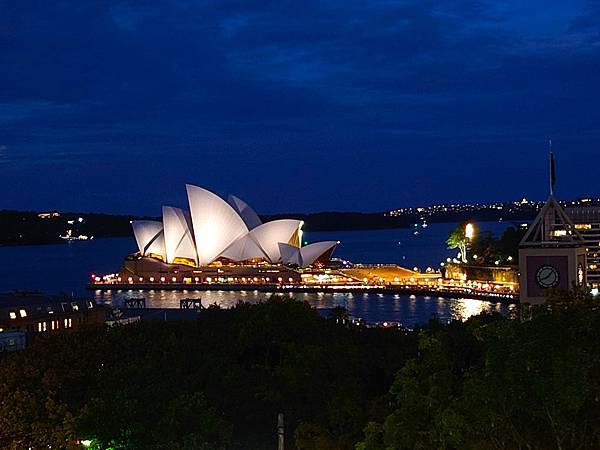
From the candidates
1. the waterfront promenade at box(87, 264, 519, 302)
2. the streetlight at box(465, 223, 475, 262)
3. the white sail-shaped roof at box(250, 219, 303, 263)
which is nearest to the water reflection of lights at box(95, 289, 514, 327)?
the waterfront promenade at box(87, 264, 519, 302)

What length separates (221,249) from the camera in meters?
45.9

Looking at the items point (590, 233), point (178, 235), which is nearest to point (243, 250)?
point (178, 235)

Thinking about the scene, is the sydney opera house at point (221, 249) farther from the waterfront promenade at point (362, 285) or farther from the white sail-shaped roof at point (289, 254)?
the waterfront promenade at point (362, 285)

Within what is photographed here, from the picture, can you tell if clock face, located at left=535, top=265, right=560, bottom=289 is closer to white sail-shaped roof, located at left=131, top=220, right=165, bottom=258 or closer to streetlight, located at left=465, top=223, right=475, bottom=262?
streetlight, located at left=465, top=223, right=475, bottom=262

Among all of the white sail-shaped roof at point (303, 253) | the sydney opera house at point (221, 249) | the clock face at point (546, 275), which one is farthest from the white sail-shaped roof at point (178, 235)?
the clock face at point (546, 275)

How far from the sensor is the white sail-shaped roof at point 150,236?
160ft

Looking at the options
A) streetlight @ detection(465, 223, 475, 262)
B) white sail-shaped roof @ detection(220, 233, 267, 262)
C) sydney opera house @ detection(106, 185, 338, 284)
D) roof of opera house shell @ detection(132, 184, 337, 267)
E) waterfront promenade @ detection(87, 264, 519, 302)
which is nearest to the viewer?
waterfront promenade @ detection(87, 264, 519, 302)

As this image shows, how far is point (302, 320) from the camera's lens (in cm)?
1163

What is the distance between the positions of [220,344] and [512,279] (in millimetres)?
32065

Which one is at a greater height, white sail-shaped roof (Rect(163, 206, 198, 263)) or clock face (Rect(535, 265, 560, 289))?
white sail-shaped roof (Rect(163, 206, 198, 263))

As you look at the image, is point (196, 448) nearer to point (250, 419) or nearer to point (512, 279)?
point (250, 419)

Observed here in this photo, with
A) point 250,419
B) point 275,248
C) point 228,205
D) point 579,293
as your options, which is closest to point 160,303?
point 228,205

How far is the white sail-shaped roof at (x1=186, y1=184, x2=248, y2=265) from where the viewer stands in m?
43.1

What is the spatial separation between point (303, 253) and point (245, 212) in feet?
13.4
